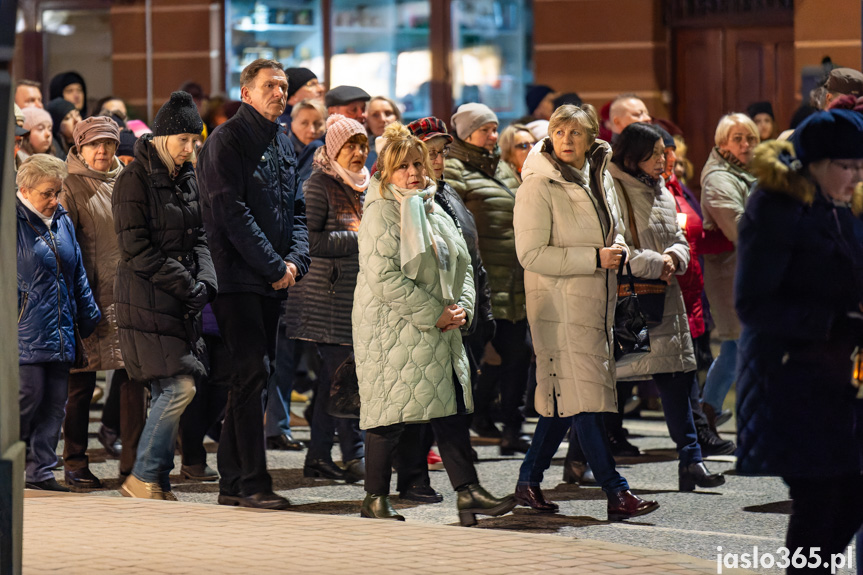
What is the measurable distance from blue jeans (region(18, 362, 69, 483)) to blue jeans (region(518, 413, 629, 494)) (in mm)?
2636

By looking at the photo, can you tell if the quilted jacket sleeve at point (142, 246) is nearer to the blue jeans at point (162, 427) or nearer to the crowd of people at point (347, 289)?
the crowd of people at point (347, 289)

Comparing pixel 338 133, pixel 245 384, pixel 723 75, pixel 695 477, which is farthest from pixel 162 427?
pixel 723 75

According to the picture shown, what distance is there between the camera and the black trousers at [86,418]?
8258 mm

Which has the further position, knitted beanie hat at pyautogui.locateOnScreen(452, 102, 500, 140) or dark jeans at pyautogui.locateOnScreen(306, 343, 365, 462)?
knitted beanie hat at pyautogui.locateOnScreen(452, 102, 500, 140)

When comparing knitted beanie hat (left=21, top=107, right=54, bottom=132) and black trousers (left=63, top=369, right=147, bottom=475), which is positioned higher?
knitted beanie hat (left=21, top=107, right=54, bottom=132)

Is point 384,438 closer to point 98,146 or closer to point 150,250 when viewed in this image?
point 150,250

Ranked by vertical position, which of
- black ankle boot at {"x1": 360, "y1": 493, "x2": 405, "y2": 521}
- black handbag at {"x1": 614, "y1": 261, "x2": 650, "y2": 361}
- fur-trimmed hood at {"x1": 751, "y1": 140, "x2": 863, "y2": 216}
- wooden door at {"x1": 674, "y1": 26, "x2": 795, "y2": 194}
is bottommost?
black ankle boot at {"x1": 360, "y1": 493, "x2": 405, "y2": 521}

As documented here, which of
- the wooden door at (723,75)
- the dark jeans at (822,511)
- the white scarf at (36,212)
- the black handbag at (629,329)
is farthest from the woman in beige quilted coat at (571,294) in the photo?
the wooden door at (723,75)

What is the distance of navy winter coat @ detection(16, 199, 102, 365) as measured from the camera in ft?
25.9

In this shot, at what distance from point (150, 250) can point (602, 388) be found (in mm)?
2412

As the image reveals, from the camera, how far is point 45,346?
7.89m

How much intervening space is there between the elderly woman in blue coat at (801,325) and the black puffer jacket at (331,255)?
368 cm

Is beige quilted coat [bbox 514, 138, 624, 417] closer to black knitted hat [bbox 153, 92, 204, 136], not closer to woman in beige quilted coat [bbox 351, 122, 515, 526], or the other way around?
woman in beige quilted coat [bbox 351, 122, 515, 526]

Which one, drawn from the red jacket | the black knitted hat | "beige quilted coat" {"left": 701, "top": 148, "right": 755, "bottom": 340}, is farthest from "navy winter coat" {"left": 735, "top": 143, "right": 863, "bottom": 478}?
"beige quilted coat" {"left": 701, "top": 148, "right": 755, "bottom": 340}
